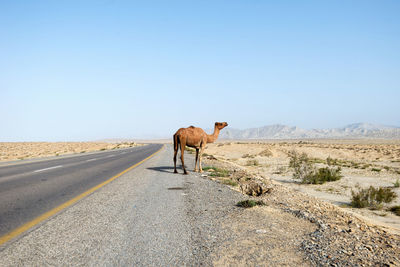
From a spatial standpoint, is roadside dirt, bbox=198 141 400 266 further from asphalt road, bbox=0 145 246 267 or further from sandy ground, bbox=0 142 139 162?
sandy ground, bbox=0 142 139 162

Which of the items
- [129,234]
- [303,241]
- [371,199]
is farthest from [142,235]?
[371,199]

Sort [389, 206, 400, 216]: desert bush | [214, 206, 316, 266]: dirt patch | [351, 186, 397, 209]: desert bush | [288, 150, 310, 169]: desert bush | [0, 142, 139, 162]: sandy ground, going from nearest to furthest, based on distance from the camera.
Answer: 1. [214, 206, 316, 266]: dirt patch
2. [389, 206, 400, 216]: desert bush
3. [351, 186, 397, 209]: desert bush
4. [288, 150, 310, 169]: desert bush
5. [0, 142, 139, 162]: sandy ground

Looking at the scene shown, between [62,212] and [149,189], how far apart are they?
286 centimetres

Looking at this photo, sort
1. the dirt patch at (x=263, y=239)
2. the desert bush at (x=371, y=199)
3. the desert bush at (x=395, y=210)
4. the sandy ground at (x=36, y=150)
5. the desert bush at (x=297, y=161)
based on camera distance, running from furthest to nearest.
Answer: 1. the sandy ground at (x=36, y=150)
2. the desert bush at (x=297, y=161)
3. the desert bush at (x=371, y=199)
4. the desert bush at (x=395, y=210)
5. the dirt patch at (x=263, y=239)

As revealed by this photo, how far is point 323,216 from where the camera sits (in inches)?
219

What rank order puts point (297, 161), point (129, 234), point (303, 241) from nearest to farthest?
point (303, 241), point (129, 234), point (297, 161)

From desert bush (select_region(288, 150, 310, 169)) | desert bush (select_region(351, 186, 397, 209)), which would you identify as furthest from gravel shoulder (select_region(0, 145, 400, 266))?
desert bush (select_region(288, 150, 310, 169))

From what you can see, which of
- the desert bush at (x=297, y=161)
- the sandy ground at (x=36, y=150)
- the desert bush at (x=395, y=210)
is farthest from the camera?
the sandy ground at (x=36, y=150)

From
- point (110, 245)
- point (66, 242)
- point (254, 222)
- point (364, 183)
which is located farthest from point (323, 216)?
point (364, 183)

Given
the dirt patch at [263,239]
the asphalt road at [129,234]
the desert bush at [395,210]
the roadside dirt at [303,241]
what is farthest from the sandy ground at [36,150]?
the desert bush at [395,210]

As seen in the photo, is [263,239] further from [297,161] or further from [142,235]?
[297,161]

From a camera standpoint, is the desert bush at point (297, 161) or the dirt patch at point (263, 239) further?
the desert bush at point (297, 161)

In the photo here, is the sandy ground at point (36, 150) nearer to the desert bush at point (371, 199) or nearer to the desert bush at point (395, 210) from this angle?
the desert bush at point (371, 199)

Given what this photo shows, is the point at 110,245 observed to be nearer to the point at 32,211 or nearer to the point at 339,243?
the point at 32,211
